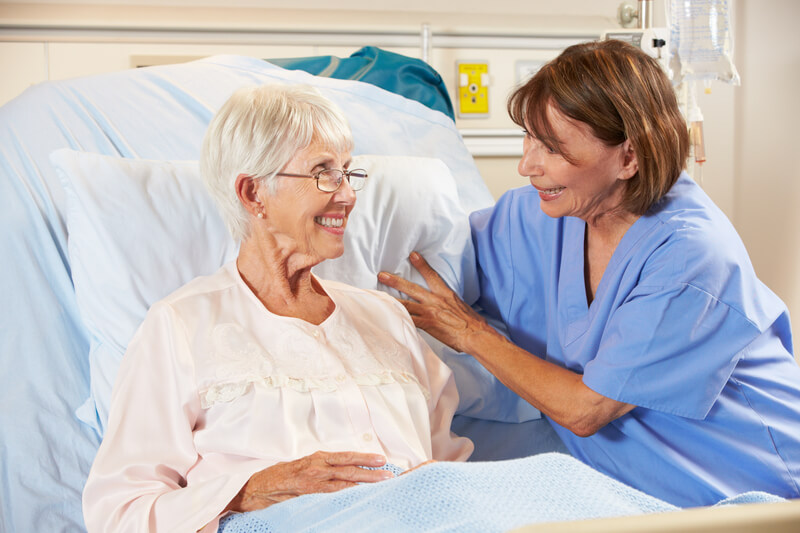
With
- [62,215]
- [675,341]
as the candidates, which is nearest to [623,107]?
[675,341]

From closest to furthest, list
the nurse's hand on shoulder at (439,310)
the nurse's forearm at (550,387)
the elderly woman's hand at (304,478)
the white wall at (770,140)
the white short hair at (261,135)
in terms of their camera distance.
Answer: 1. the elderly woman's hand at (304,478)
2. the white short hair at (261,135)
3. the nurse's forearm at (550,387)
4. the nurse's hand on shoulder at (439,310)
5. the white wall at (770,140)

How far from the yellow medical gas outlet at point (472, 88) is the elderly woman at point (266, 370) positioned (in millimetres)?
1113

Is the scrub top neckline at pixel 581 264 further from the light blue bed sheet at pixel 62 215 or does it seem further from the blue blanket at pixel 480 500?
the blue blanket at pixel 480 500

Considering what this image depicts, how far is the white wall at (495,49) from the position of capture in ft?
6.75

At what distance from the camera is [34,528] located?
1194 millimetres

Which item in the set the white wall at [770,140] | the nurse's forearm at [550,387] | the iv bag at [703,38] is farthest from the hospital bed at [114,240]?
the white wall at [770,140]

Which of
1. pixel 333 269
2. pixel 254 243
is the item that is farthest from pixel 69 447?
pixel 333 269

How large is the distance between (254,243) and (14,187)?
524 millimetres

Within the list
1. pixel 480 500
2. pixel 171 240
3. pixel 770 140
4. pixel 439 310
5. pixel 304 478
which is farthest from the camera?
pixel 770 140

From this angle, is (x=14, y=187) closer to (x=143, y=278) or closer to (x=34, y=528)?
(x=143, y=278)

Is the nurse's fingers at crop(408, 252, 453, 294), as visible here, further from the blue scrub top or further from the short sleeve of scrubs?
the short sleeve of scrubs

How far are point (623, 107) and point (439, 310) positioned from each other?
20.9 inches

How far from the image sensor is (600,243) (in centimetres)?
148

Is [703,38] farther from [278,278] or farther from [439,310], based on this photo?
[278,278]
